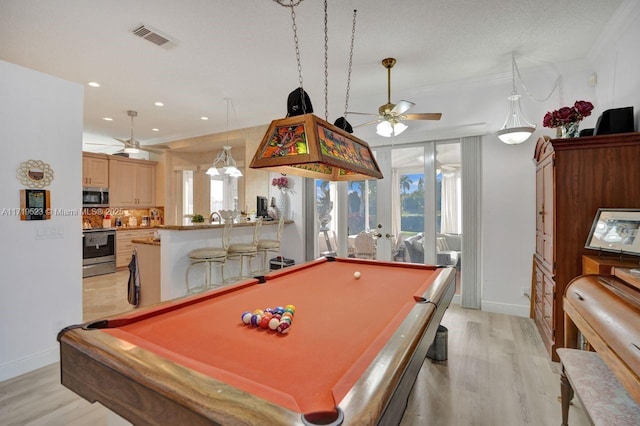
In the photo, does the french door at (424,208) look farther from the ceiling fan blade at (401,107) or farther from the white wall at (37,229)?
the white wall at (37,229)

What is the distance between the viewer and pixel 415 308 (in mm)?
1571

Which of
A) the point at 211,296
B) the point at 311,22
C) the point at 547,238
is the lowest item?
the point at 211,296

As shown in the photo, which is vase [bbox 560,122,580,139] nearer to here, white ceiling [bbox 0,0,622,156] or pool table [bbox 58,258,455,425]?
white ceiling [bbox 0,0,622,156]

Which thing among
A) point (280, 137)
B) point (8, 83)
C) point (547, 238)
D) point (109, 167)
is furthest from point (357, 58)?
point (109, 167)

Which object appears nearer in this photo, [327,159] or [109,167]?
[327,159]

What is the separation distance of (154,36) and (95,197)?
4.90 m

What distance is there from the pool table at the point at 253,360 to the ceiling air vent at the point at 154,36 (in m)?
2.61

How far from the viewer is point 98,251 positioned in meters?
6.20

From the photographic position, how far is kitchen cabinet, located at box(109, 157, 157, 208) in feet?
22.5

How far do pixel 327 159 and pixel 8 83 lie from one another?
2761 mm

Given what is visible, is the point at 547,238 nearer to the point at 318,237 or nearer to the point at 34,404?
the point at 318,237

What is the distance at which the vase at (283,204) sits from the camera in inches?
225

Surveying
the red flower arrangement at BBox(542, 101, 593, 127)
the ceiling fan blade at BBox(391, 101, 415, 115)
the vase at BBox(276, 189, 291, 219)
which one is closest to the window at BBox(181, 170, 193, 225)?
the vase at BBox(276, 189, 291, 219)

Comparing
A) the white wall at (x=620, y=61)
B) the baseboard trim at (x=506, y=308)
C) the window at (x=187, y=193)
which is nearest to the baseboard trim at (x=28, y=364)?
the baseboard trim at (x=506, y=308)
